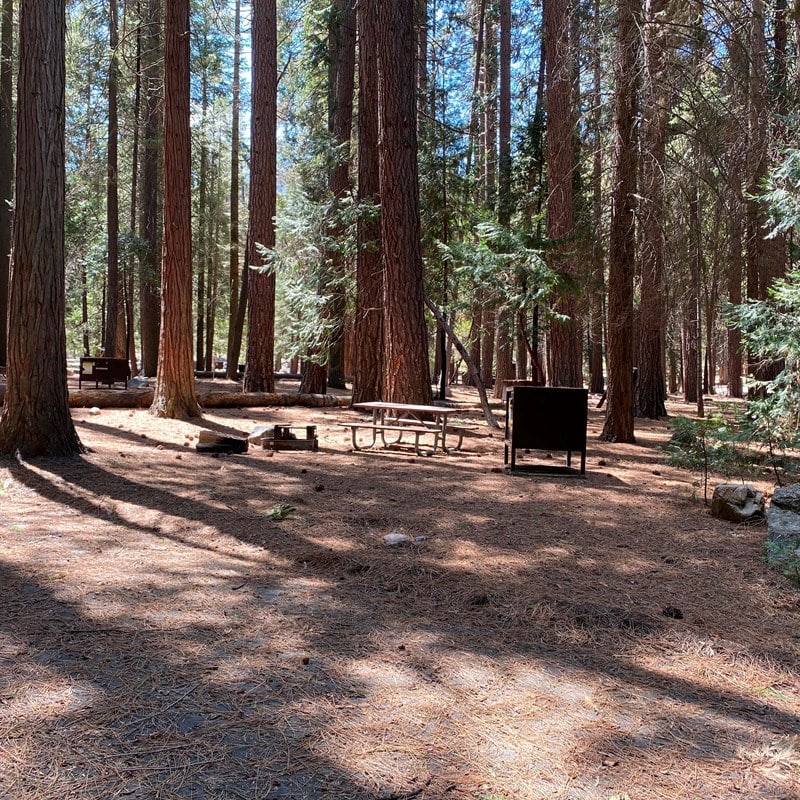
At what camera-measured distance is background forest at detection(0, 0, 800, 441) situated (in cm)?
885

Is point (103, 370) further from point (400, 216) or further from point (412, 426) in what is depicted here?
point (412, 426)

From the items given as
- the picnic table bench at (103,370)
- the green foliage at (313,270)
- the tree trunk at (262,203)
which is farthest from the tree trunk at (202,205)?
the picnic table bench at (103,370)

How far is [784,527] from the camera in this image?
5.24 m

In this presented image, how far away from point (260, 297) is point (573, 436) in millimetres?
10171

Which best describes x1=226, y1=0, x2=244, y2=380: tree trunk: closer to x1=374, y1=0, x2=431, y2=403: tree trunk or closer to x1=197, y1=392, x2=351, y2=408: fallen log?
x1=197, y1=392, x2=351, y2=408: fallen log

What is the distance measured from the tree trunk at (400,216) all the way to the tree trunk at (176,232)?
3.25m

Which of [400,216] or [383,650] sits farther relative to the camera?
[400,216]

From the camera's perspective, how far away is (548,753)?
2.42 meters

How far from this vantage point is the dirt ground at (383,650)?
2.28 metres

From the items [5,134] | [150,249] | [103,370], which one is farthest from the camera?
[150,249]

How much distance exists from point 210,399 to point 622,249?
8.68 m

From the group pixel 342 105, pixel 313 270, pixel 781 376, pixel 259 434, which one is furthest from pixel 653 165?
pixel 342 105

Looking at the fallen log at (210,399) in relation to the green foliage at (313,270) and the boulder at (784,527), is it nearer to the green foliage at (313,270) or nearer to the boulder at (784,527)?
the green foliage at (313,270)

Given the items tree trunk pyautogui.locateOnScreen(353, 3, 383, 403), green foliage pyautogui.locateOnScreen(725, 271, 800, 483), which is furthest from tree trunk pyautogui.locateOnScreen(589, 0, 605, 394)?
tree trunk pyautogui.locateOnScreen(353, 3, 383, 403)
